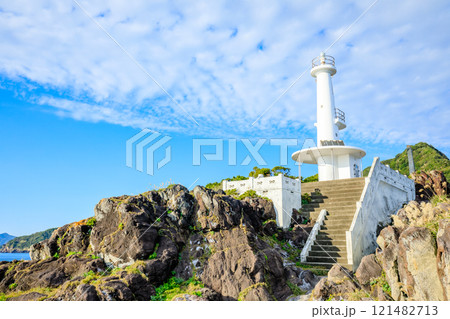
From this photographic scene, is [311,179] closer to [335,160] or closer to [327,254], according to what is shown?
[335,160]

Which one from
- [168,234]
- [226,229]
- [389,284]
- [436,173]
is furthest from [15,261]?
[436,173]

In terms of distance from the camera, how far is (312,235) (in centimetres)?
1609

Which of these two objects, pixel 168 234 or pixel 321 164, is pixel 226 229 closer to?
pixel 168 234

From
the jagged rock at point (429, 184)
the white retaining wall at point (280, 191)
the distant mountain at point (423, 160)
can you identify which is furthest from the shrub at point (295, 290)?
the distant mountain at point (423, 160)

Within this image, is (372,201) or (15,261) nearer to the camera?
(15,261)

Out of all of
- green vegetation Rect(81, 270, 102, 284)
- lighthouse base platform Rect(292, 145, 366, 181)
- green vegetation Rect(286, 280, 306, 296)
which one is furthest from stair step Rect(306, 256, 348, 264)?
lighthouse base platform Rect(292, 145, 366, 181)

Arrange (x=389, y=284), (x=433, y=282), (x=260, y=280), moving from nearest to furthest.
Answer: (x=433, y=282), (x=389, y=284), (x=260, y=280)

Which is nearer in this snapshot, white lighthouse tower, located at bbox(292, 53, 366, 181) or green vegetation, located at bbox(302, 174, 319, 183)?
white lighthouse tower, located at bbox(292, 53, 366, 181)

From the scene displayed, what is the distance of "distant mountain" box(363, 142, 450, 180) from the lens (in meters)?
50.8

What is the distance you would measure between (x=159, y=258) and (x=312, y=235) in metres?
7.75

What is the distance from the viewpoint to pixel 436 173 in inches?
1122

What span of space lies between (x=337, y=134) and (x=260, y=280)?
55.4 feet

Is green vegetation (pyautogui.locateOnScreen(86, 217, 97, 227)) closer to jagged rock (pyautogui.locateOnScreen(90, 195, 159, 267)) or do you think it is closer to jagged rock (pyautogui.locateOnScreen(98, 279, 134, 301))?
jagged rock (pyautogui.locateOnScreen(90, 195, 159, 267))

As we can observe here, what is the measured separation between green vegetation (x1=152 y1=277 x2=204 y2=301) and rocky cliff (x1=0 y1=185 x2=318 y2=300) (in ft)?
0.11
